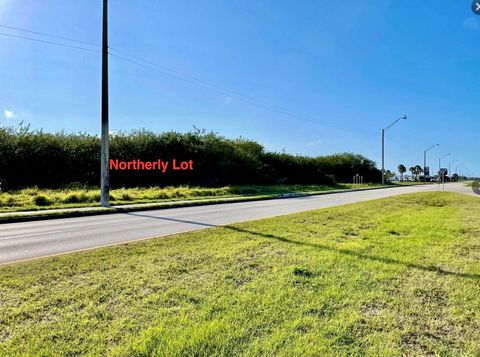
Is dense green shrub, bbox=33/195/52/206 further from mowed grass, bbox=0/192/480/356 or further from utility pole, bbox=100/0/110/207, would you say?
mowed grass, bbox=0/192/480/356

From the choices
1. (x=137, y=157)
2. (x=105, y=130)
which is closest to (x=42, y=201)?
(x=105, y=130)

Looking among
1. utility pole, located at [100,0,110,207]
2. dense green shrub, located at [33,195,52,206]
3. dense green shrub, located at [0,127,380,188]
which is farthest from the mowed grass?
dense green shrub, located at [0,127,380,188]

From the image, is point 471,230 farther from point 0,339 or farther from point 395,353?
point 0,339

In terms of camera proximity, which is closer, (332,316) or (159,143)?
(332,316)

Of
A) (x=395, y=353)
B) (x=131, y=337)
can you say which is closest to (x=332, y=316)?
(x=395, y=353)

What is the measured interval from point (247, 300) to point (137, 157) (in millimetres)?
31407

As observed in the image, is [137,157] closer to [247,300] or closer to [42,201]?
[42,201]

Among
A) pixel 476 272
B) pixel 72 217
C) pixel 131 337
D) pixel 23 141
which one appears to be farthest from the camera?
pixel 23 141

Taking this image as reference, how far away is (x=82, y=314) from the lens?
11.9 feet

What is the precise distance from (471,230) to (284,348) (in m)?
8.89

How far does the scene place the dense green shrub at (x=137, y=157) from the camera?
2775 centimetres

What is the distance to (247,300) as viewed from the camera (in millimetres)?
3957

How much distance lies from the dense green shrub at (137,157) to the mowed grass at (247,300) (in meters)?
15.4

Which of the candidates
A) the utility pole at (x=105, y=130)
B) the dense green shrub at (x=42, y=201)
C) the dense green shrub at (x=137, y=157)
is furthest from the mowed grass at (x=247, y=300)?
the dense green shrub at (x=137, y=157)
